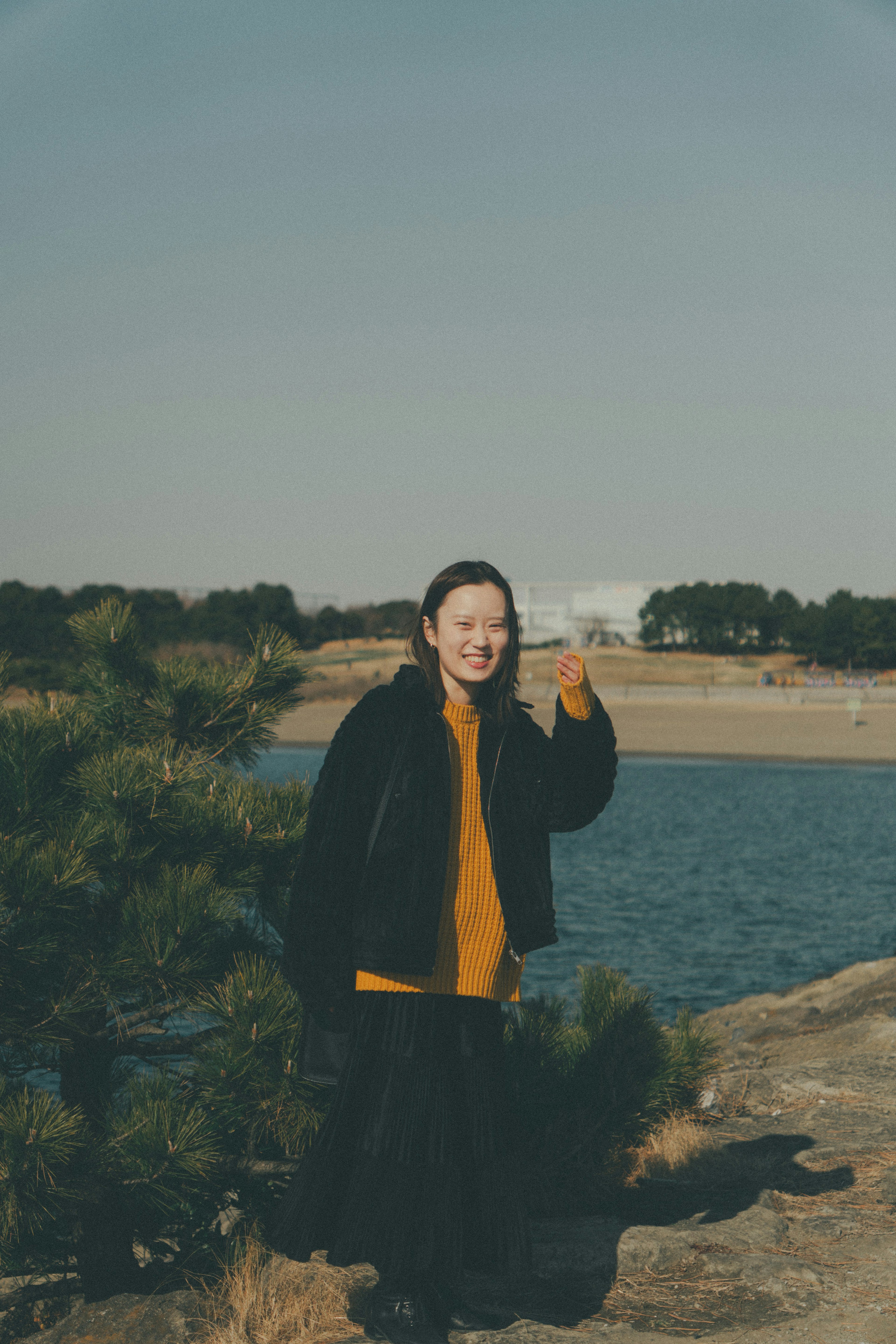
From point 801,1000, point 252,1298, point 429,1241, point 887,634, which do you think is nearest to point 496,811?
point 429,1241

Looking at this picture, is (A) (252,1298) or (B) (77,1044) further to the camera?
(B) (77,1044)

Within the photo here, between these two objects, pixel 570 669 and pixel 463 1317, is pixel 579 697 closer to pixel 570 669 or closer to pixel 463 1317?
pixel 570 669

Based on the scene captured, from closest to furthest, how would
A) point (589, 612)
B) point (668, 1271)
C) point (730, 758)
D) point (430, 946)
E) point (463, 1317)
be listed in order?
point (430, 946)
point (463, 1317)
point (668, 1271)
point (730, 758)
point (589, 612)

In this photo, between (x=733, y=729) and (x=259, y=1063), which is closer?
(x=259, y=1063)

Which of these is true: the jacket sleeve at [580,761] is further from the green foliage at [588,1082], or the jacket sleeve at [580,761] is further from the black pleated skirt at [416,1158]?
the green foliage at [588,1082]

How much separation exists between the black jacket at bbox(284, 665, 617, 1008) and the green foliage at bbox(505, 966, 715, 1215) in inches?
55.2

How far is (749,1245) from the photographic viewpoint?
3361 mm

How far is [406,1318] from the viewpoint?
Result: 2676 mm

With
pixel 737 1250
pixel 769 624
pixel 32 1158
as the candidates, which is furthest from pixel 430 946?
pixel 769 624

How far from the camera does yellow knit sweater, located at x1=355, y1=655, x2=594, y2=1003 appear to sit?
2707mm

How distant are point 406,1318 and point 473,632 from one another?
5.21 ft

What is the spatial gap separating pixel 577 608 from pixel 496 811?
4370 inches

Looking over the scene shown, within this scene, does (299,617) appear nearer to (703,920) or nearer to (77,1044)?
(703,920)

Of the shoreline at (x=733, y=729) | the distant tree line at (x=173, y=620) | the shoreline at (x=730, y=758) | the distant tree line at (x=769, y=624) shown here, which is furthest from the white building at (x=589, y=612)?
the shoreline at (x=730, y=758)
